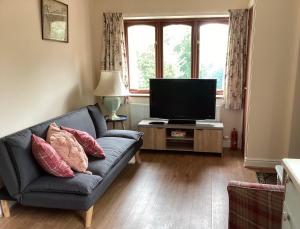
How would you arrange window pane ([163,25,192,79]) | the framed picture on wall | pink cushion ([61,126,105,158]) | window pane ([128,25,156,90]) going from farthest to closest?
window pane ([128,25,156,90]) < window pane ([163,25,192,79]) < the framed picture on wall < pink cushion ([61,126,105,158])

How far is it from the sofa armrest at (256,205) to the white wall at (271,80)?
2.17 m

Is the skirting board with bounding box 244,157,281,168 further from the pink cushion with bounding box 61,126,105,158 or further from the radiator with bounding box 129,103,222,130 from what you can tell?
the pink cushion with bounding box 61,126,105,158

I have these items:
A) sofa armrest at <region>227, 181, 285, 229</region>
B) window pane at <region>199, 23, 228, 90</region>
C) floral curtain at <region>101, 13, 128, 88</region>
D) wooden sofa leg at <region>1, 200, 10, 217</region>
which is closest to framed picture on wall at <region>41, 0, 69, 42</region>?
floral curtain at <region>101, 13, 128, 88</region>

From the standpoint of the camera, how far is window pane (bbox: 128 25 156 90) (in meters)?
4.94

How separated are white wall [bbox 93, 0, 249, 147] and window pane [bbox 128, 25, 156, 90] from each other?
319 millimetres

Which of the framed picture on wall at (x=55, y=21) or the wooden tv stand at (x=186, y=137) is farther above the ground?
the framed picture on wall at (x=55, y=21)

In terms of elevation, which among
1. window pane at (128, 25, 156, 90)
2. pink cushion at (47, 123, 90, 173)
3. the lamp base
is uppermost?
window pane at (128, 25, 156, 90)

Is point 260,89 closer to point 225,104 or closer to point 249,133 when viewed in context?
point 249,133

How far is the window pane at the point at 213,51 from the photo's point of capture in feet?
15.4

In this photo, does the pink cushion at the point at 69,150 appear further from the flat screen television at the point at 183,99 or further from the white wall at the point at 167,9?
the white wall at the point at 167,9

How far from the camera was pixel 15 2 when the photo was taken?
2.99 meters

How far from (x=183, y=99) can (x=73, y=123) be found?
1766mm

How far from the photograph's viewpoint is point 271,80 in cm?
380

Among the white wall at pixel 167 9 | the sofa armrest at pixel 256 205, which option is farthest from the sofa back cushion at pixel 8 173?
the white wall at pixel 167 9
